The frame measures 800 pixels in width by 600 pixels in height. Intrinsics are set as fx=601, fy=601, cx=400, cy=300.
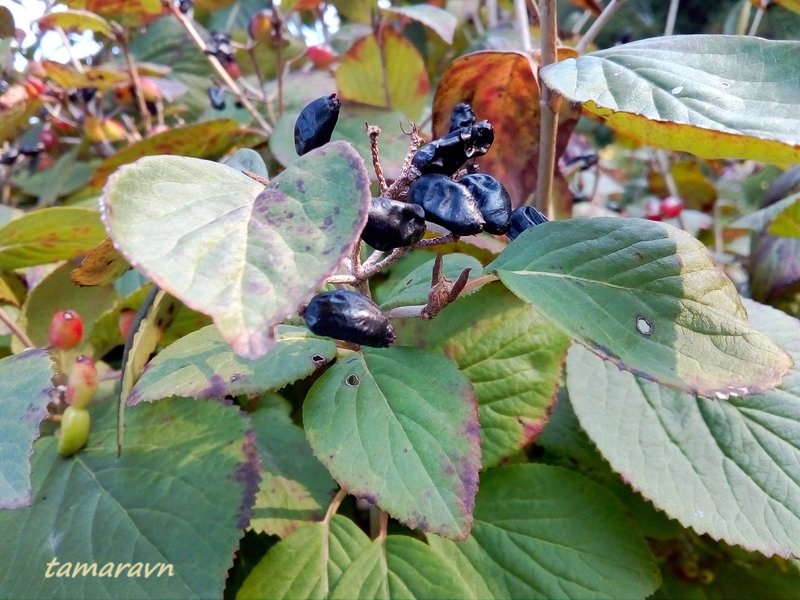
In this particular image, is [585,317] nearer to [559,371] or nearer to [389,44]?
[559,371]

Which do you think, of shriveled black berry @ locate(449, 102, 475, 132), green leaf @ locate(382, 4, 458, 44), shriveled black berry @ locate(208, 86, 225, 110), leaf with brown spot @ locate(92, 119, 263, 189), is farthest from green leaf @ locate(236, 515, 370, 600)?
shriveled black berry @ locate(208, 86, 225, 110)

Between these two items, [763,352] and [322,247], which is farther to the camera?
[763,352]

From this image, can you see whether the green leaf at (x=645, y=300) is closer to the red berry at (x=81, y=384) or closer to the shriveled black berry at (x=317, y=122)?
the shriveled black berry at (x=317, y=122)

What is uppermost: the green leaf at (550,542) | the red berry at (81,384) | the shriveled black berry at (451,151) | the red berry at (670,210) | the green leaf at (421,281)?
the shriveled black berry at (451,151)

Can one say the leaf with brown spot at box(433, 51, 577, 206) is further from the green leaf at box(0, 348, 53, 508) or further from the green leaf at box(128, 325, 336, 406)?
the green leaf at box(0, 348, 53, 508)

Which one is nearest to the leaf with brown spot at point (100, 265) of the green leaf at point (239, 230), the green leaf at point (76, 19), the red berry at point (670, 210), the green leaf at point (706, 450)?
the green leaf at point (239, 230)

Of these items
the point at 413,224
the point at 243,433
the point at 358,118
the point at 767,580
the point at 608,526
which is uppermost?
the point at 413,224

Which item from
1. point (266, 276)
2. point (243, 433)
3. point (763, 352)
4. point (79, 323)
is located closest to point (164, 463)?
point (243, 433)
